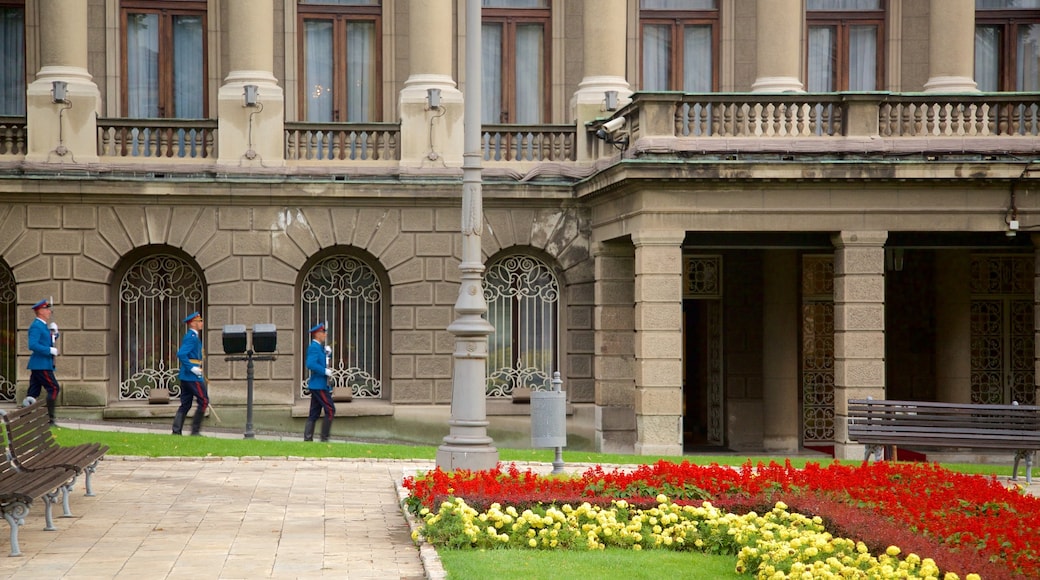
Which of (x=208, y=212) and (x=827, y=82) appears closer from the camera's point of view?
(x=208, y=212)

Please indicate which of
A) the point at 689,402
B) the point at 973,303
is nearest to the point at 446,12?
the point at 689,402

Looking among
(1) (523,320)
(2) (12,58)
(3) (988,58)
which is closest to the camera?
(1) (523,320)

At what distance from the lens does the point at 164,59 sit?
93.8ft

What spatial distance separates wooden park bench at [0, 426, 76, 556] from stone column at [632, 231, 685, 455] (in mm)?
11284

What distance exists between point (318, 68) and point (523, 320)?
255 inches

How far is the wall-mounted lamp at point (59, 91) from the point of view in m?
26.7

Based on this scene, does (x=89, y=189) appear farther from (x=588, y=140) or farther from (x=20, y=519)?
(x=20, y=519)

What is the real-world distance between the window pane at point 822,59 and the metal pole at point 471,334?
1442 cm

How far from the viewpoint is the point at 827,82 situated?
3020cm

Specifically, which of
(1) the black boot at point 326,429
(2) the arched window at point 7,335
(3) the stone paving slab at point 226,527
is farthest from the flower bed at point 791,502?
(2) the arched window at point 7,335

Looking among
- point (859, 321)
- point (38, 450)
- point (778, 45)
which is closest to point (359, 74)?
point (778, 45)

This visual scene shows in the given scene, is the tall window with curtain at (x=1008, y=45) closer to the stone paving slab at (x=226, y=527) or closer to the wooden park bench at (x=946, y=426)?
the wooden park bench at (x=946, y=426)

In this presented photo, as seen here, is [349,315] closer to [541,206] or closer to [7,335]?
[541,206]

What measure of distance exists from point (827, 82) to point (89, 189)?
48.6ft
